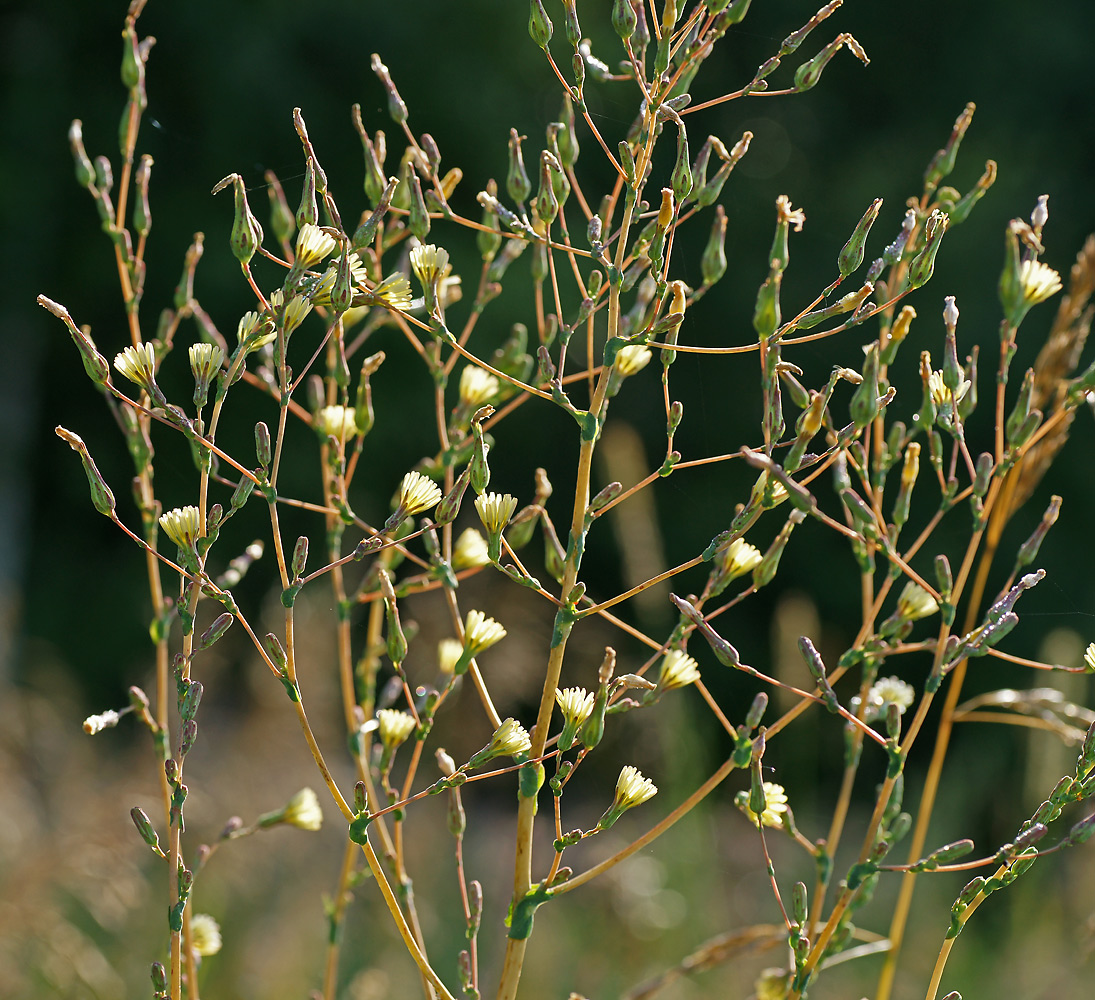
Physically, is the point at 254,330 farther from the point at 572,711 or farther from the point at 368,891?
the point at 368,891

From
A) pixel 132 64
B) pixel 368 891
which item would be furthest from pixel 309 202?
pixel 368 891

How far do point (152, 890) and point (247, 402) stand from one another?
1930mm

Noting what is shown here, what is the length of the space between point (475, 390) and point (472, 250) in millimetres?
3325

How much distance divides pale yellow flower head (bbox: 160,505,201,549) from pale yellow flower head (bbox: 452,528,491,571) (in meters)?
0.15

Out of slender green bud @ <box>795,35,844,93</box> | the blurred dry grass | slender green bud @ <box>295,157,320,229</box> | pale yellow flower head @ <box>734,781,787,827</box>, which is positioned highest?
slender green bud @ <box>795,35,844,93</box>

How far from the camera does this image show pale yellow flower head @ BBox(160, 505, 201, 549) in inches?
16.0

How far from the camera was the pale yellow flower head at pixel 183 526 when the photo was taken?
0.41 m

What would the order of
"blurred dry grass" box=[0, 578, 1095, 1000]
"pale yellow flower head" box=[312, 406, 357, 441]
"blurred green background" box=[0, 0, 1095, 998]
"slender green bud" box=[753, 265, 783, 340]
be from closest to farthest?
"slender green bud" box=[753, 265, 783, 340]
"pale yellow flower head" box=[312, 406, 357, 441]
"blurred dry grass" box=[0, 578, 1095, 1000]
"blurred green background" box=[0, 0, 1095, 998]

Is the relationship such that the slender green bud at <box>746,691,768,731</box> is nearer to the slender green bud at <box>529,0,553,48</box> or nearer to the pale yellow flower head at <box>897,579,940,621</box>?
the pale yellow flower head at <box>897,579,940,621</box>

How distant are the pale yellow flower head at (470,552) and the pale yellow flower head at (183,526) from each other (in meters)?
0.15

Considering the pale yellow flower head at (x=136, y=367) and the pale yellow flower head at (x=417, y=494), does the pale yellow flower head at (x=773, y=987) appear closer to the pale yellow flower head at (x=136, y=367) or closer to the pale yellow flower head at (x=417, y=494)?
the pale yellow flower head at (x=417, y=494)

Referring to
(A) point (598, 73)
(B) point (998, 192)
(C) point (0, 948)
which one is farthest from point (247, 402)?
(A) point (598, 73)

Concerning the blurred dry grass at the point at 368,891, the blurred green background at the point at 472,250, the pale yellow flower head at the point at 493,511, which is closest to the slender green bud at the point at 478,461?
the pale yellow flower head at the point at 493,511

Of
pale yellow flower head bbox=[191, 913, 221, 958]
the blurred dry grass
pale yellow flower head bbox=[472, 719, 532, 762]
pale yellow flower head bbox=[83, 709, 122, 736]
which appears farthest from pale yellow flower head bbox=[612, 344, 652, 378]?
the blurred dry grass
